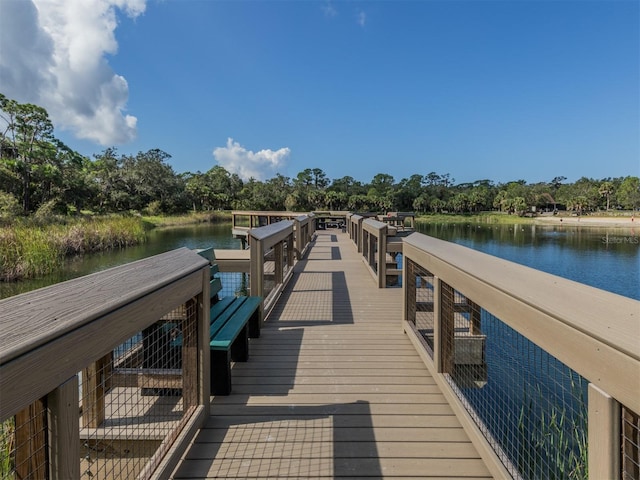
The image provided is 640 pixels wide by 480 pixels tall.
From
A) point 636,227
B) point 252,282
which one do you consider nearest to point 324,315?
point 252,282

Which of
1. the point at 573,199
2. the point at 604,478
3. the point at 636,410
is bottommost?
the point at 604,478

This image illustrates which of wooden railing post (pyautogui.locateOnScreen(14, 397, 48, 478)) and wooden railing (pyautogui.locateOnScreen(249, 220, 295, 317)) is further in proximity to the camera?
wooden railing (pyautogui.locateOnScreen(249, 220, 295, 317))

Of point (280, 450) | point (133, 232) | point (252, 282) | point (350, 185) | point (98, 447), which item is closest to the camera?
point (280, 450)

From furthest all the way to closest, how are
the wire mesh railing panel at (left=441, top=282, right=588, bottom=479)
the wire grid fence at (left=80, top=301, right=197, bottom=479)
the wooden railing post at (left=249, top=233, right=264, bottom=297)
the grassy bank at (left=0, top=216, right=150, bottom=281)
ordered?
the grassy bank at (left=0, top=216, right=150, bottom=281)
the wooden railing post at (left=249, top=233, right=264, bottom=297)
the wire mesh railing panel at (left=441, top=282, right=588, bottom=479)
the wire grid fence at (left=80, top=301, right=197, bottom=479)

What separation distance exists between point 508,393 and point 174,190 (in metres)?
46.0

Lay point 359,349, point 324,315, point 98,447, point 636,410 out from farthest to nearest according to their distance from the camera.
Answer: point 324,315
point 359,349
point 98,447
point 636,410

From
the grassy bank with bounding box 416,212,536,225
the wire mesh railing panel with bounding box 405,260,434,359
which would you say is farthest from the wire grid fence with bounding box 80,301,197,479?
the grassy bank with bounding box 416,212,536,225

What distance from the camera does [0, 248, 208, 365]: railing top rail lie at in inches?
33.0

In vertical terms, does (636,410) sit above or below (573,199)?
below

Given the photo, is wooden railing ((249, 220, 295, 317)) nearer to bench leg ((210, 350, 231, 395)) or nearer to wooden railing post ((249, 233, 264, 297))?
wooden railing post ((249, 233, 264, 297))

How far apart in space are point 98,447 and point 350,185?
3056 inches

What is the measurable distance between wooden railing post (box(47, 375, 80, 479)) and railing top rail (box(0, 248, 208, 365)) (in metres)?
0.17

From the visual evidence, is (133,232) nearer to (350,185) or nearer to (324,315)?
(324,315)

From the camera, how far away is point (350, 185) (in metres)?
78.2
